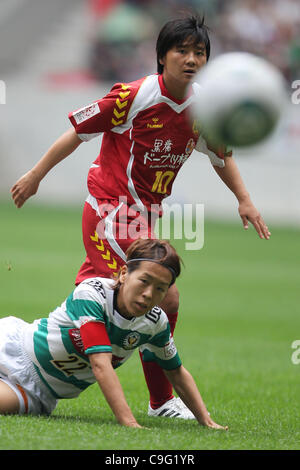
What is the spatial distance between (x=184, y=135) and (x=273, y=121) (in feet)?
2.10

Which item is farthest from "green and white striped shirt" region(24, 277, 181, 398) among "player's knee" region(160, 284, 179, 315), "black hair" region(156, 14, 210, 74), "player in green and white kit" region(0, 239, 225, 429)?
"black hair" region(156, 14, 210, 74)

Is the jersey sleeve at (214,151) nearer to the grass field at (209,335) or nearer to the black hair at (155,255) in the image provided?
the black hair at (155,255)

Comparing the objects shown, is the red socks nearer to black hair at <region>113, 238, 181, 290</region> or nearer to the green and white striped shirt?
the green and white striped shirt

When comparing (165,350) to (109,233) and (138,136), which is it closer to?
(109,233)

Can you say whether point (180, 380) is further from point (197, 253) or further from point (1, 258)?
point (197, 253)

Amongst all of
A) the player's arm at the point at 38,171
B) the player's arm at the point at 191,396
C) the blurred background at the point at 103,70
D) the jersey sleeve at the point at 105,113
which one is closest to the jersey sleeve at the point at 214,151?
the jersey sleeve at the point at 105,113

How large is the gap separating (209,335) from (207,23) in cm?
1465

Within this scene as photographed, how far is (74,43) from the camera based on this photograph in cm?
2711

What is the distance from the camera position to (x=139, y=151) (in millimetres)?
4641

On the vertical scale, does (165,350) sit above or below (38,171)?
below

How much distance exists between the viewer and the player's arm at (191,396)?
13.7 feet

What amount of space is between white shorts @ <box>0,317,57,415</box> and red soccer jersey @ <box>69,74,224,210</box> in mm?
969

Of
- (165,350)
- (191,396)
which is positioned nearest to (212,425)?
(191,396)

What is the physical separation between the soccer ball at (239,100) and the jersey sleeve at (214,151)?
559 mm
